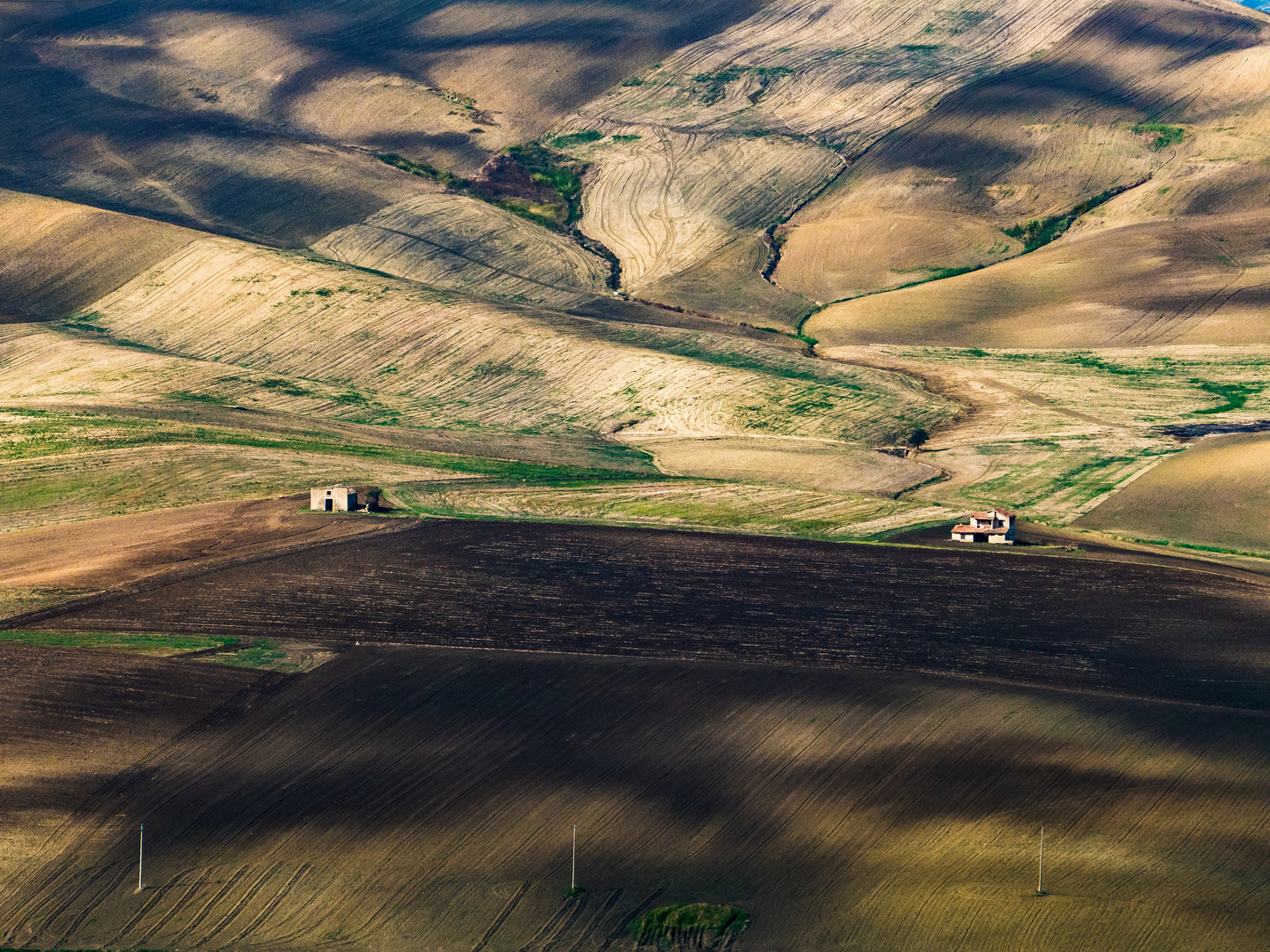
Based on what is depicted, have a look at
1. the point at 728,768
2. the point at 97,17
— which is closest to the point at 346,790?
the point at 728,768

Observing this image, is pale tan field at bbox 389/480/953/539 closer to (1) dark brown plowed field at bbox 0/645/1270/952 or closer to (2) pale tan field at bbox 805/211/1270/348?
(1) dark brown plowed field at bbox 0/645/1270/952

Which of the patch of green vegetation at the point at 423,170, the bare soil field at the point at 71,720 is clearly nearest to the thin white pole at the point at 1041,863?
the bare soil field at the point at 71,720

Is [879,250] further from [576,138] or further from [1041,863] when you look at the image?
[1041,863]

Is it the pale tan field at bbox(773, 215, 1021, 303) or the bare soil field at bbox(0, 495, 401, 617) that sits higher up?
the pale tan field at bbox(773, 215, 1021, 303)

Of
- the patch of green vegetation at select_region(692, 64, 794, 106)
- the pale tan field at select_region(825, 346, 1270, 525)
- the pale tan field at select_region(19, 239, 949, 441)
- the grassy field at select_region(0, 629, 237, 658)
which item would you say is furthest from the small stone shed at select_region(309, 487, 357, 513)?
the patch of green vegetation at select_region(692, 64, 794, 106)

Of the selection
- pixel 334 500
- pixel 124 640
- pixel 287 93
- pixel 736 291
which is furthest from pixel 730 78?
pixel 124 640

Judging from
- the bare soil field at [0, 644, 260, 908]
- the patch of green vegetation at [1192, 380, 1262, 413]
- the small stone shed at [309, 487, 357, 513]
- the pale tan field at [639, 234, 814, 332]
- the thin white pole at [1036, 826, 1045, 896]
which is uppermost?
the pale tan field at [639, 234, 814, 332]

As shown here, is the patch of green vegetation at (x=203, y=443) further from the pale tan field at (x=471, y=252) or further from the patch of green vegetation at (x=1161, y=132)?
the patch of green vegetation at (x=1161, y=132)
